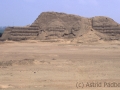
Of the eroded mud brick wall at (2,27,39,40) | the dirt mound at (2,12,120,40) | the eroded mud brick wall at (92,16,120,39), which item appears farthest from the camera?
the eroded mud brick wall at (92,16,120,39)

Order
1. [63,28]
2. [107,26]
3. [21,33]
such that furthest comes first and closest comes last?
[107,26]
[63,28]
[21,33]

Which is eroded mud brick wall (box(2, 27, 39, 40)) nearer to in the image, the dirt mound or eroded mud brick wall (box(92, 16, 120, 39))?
the dirt mound

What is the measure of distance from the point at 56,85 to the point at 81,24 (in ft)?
69.5

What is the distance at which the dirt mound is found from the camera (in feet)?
91.2

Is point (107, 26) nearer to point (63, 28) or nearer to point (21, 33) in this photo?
point (63, 28)

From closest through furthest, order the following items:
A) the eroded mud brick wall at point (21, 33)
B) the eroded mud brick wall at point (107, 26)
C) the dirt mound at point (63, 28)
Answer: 1. the eroded mud brick wall at point (21, 33)
2. the dirt mound at point (63, 28)
3. the eroded mud brick wall at point (107, 26)

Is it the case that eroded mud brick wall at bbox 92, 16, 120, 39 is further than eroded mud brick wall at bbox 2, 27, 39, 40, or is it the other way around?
eroded mud brick wall at bbox 92, 16, 120, 39

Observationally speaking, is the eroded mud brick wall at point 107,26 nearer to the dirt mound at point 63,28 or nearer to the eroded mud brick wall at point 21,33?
the dirt mound at point 63,28

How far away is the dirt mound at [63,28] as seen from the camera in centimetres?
2781

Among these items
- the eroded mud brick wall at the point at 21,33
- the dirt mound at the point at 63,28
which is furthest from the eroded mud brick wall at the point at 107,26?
the eroded mud brick wall at the point at 21,33

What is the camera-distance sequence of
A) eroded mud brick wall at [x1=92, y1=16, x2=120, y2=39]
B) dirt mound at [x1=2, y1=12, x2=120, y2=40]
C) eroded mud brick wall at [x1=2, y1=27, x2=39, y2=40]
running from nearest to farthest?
eroded mud brick wall at [x1=2, y1=27, x2=39, y2=40]
dirt mound at [x1=2, y1=12, x2=120, y2=40]
eroded mud brick wall at [x1=92, y1=16, x2=120, y2=39]

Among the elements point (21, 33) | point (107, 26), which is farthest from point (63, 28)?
point (107, 26)

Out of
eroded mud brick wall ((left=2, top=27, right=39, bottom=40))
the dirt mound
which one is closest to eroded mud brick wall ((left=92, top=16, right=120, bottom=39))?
the dirt mound

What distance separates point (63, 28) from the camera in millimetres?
28531
